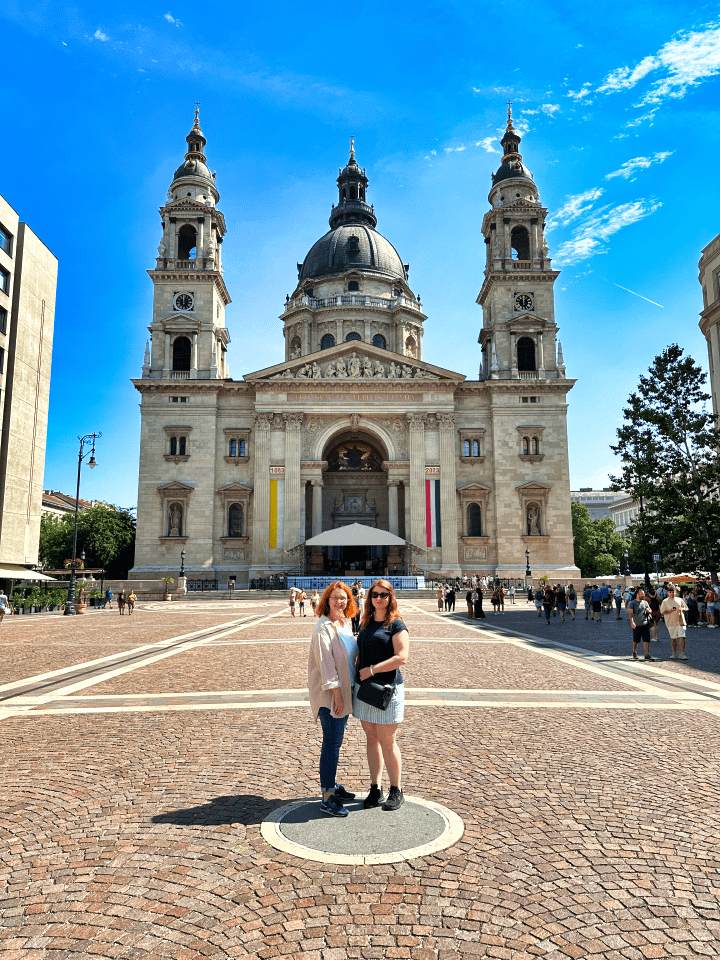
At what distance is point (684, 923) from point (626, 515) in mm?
133815

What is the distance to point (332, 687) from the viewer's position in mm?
5324

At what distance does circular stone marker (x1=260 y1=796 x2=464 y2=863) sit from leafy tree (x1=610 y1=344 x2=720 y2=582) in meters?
26.5

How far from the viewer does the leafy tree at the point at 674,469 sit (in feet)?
92.9

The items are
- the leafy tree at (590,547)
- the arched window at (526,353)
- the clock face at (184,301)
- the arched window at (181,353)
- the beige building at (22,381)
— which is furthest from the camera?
the leafy tree at (590,547)

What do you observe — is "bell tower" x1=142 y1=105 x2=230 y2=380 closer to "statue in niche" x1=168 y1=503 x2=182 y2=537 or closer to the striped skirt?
→ "statue in niche" x1=168 y1=503 x2=182 y2=537

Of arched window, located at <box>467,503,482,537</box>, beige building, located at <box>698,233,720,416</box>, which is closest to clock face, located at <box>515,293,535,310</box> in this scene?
arched window, located at <box>467,503,482,537</box>

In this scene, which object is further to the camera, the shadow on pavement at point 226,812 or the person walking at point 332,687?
the person walking at point 332,687

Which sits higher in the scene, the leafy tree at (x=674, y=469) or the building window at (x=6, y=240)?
the building window at (x=6, y=240)

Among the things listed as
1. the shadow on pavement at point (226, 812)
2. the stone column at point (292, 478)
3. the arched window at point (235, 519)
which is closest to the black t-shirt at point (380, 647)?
the shadow on pavement at point (226, 812)

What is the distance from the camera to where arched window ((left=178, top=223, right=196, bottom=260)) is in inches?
2276

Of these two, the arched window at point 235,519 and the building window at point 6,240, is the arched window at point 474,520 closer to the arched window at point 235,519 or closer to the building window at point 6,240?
the arched window at point 235,519

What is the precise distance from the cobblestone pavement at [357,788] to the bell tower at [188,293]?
46.4 m

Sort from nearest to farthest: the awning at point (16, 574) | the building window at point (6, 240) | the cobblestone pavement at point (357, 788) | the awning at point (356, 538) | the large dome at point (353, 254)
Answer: the cobblestone pavement at point (357, 788), the awning at point (16, 574), the building window at point (6, 240), the awning at point (356, 538), the large dome at point (353, 254)

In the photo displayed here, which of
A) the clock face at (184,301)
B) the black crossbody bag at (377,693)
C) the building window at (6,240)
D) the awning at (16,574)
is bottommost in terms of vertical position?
the black crossbody bag at (377,693)
